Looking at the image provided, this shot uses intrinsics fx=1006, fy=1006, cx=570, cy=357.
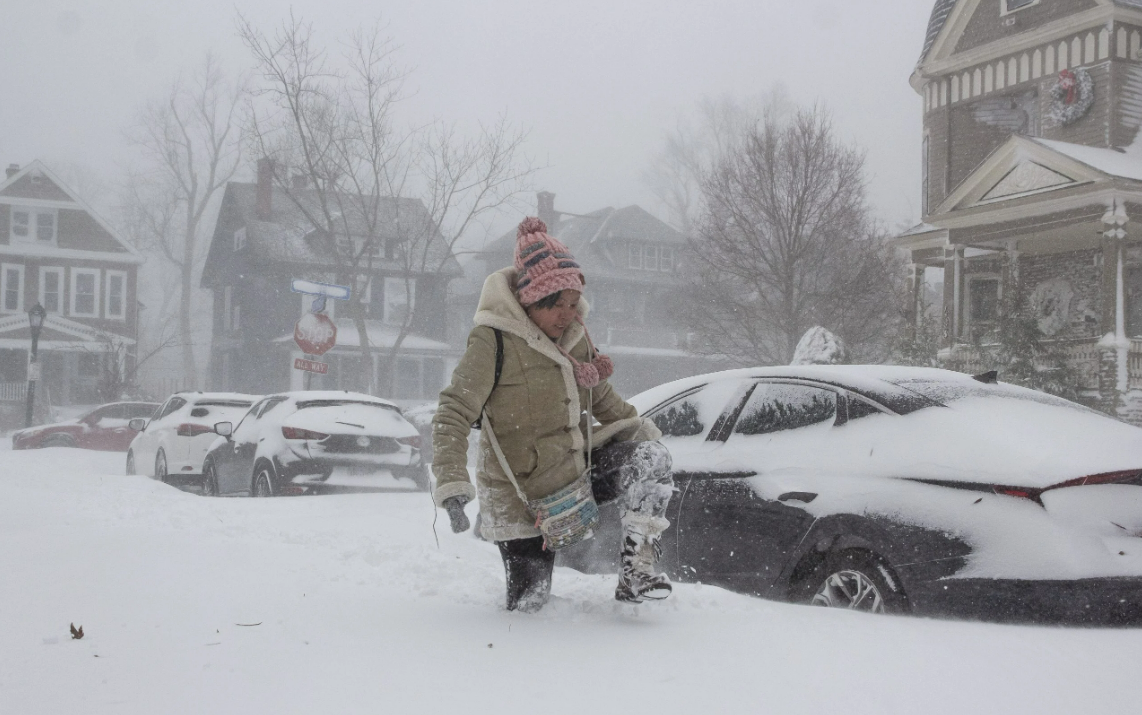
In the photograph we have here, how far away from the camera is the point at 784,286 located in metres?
20.6

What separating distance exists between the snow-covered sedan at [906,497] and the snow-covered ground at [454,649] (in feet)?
0.68

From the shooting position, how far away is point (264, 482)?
10.5 m

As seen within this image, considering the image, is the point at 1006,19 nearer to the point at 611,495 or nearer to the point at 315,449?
the point at 315,449

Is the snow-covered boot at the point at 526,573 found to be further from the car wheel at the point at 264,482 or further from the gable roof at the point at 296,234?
the gable roof at the point at 296,234

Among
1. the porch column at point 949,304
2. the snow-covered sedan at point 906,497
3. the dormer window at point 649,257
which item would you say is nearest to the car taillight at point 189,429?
the snow-covered sedan at point 906,497

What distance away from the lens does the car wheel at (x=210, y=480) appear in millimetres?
12180

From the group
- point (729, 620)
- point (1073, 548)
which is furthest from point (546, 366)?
point (1073, 548)

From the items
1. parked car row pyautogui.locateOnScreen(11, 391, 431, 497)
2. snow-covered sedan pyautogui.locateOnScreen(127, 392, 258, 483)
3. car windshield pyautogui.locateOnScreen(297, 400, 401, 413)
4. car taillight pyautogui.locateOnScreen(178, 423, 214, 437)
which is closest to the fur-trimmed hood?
parked car row pyautogui.locateOnScreen(11, 391, 431, 497)

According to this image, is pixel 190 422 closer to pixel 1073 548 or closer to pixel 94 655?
pixel 94 655

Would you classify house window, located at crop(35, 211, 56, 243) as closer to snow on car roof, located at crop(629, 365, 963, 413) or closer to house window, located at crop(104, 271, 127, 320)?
house window, located at crop(104, 271, 127, 320)

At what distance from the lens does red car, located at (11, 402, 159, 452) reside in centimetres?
2366

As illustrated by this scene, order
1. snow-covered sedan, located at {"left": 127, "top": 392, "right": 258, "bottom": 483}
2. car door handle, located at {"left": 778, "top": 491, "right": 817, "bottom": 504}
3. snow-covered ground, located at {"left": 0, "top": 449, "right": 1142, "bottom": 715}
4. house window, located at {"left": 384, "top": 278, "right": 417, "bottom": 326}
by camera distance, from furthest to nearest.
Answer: house window, located at {"left": 384, "top": 278, "right": 417, "bottom": 326}, snow-covered sedan, located at {"left": 127, "top": 392, "right": 258, "bottom": 483}, car door handle, located at {"left": 778, "top": 491, "right": 817, "bottom": 504}, snow-covered ground, located at {"left": 0, "top": 449, "right": 1142, "bottom": 715}

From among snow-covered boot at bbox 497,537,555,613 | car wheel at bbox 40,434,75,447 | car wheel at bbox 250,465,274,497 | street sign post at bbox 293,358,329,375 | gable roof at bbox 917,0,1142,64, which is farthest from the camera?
car wheel at bbox 40,434,75,447

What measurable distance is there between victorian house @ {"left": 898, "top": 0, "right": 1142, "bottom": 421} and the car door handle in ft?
42.3
